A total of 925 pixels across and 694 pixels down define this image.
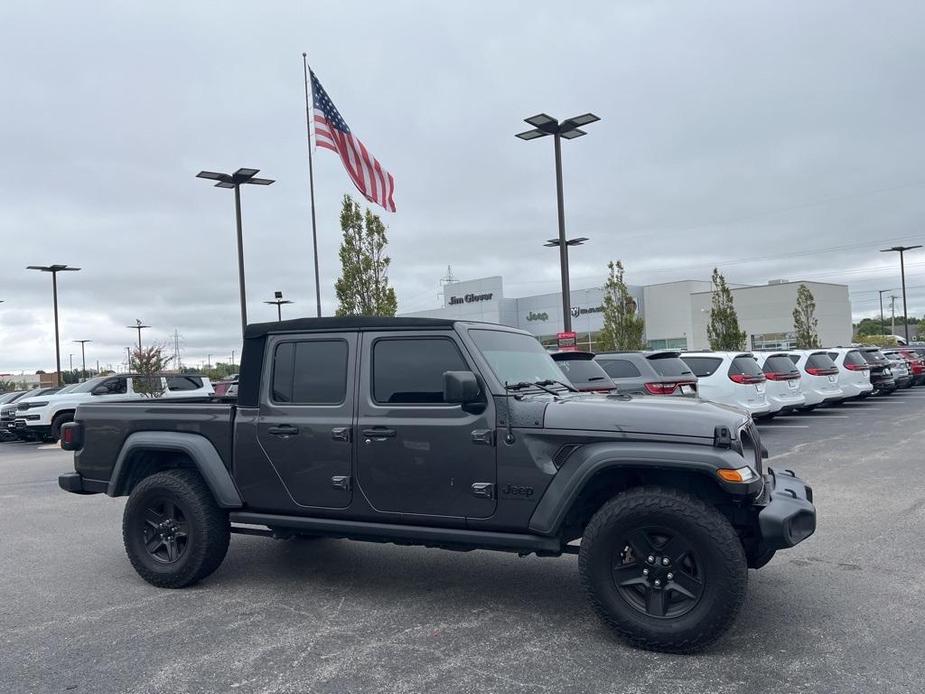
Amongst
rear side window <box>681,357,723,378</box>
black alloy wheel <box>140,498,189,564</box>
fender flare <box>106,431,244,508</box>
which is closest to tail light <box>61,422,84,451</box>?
fender flare <box>106,431,244,508</box>

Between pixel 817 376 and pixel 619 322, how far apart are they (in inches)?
416

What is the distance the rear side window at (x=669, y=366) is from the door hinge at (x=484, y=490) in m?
9.79

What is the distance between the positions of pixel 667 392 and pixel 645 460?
31.8 ft

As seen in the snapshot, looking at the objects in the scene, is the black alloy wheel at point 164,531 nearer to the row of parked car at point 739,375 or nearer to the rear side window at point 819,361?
the row of parked car at point 739,375

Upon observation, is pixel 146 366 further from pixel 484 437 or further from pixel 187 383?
pixel 484 437

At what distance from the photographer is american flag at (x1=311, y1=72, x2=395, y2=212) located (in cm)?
1808

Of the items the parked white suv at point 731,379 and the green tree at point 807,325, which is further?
the green tree at point 807,325

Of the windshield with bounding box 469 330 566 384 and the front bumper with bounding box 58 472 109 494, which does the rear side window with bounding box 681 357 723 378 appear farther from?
the front bumper with bounding box 58 472 109 494

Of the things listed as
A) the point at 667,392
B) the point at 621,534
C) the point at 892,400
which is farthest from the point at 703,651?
the point at 892,400

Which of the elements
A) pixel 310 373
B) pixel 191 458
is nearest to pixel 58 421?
pixel 191 458

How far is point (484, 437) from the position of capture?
484 centimetres

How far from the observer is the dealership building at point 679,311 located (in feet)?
172

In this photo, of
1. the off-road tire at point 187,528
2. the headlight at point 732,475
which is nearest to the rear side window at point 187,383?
the off-road tire at point 187,528

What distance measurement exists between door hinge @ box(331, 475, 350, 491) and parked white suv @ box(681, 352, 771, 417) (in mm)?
11152
